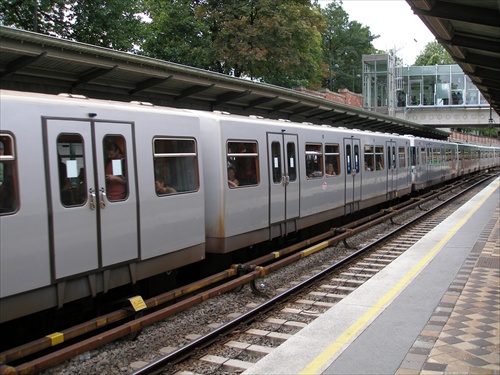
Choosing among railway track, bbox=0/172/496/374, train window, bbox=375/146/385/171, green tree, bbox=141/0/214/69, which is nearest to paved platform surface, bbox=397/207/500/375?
railway track, bbox=0/172/496/374

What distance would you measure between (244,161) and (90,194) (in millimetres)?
3516

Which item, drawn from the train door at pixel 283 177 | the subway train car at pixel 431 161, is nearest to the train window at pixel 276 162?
the train door at pixel 283 177

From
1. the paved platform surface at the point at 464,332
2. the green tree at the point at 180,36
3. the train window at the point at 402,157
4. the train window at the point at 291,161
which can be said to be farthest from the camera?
the green tree at the point at 180,36

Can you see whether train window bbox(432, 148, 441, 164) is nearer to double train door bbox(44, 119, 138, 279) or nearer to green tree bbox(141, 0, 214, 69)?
green tree bbox(141, 0, 214, 69)

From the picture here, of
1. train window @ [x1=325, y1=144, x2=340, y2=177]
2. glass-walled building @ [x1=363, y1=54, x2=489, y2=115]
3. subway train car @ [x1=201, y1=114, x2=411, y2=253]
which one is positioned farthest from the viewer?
glass-walled building @ [x1=363, y1=54, x2=489, y2=115]

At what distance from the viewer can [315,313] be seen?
7027mm

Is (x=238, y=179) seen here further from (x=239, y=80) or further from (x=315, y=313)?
(x=239, y=80)

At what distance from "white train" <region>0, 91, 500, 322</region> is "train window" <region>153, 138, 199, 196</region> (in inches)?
0.6

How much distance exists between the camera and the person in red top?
→ 592cm

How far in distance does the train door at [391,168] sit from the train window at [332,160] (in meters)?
5.06

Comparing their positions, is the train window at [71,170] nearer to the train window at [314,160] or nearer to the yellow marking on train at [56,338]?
the yellow marking on train at [56,338]

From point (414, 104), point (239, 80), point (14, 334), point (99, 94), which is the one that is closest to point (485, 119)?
point (414, 104)

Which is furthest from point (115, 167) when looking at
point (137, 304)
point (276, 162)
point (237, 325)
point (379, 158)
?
point (379, 158)

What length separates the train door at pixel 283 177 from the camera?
953 centimetres
